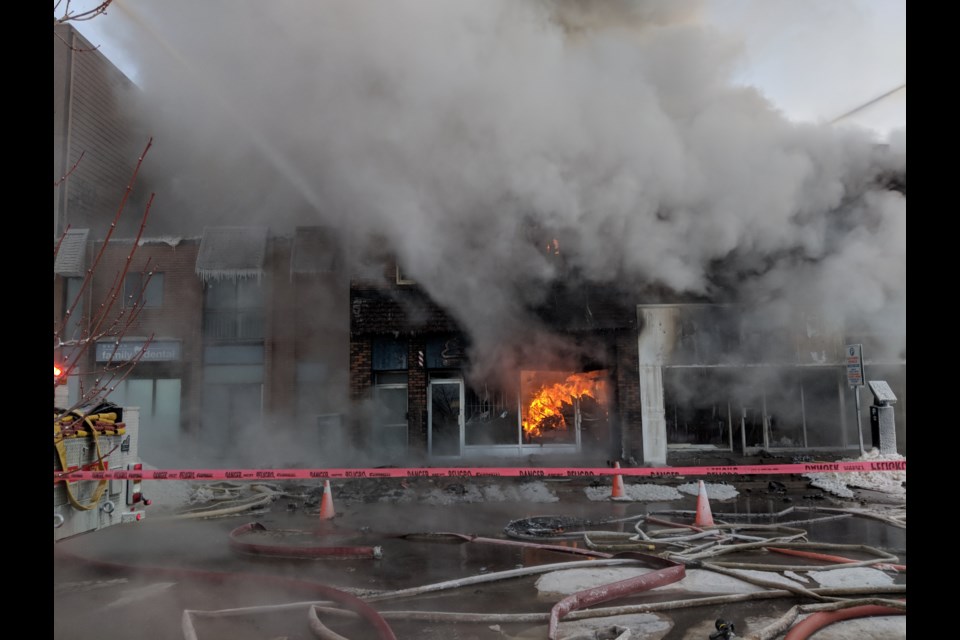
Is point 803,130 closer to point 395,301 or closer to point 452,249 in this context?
point 452,249

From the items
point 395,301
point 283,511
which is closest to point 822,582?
point 283,511

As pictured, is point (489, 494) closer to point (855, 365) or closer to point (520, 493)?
point (520, 493)

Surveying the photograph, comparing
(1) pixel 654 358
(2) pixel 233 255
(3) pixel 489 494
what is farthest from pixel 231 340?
(1) pixel 654 358

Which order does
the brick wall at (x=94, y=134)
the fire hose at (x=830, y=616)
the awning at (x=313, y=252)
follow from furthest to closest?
the brick wall at (x=94, y=134)
the awning at (x=313, y=252)
the fire hose at (x=830, y=616)

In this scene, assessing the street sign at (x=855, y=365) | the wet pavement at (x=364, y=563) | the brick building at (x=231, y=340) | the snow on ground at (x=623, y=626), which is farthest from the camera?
the brick building at (x=231, y=340)

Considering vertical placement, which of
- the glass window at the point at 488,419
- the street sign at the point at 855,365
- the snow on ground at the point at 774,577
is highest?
the street sign at the point at 855,365

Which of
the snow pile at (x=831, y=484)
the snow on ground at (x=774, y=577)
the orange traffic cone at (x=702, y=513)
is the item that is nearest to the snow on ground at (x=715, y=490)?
the snow pile at (x=831, y=484)

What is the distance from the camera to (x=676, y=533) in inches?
260

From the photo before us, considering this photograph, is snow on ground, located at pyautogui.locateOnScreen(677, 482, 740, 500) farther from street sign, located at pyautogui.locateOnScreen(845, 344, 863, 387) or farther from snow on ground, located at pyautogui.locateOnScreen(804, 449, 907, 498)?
street sign, located at pyautogui.locateOnScreen(845, 344, 863, 387)

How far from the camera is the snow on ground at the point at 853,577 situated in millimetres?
4754

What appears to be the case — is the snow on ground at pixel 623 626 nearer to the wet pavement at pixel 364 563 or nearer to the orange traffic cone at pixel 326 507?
the wet pavement at pixel 364 563

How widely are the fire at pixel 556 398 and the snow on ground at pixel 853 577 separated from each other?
24.6 ft

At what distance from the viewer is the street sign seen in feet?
32.9

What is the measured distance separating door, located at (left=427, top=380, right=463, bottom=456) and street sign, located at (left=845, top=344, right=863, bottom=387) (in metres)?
6.88
